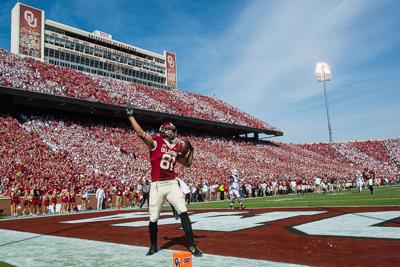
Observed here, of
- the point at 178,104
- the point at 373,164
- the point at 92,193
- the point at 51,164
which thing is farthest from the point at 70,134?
the point at 373,164

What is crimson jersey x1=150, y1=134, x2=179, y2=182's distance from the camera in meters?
6.19

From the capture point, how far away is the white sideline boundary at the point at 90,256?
5.02 metres

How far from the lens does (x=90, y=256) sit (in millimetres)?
5824

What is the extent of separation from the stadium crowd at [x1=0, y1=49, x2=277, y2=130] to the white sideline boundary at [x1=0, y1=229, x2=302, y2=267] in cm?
2755

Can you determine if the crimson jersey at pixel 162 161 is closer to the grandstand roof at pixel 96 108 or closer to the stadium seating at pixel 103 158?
the stadium seating at pixel 103 158

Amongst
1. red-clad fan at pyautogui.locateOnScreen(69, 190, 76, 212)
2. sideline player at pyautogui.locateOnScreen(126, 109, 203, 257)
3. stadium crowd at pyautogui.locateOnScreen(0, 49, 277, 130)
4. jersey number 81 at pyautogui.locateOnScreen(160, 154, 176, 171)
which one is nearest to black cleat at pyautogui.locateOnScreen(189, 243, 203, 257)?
sideline player at pyautogui.locateOnScreen(126, 109, 203, 257)

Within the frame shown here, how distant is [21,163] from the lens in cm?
2458

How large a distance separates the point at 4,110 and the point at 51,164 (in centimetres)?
920

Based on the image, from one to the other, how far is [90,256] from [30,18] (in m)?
54.8

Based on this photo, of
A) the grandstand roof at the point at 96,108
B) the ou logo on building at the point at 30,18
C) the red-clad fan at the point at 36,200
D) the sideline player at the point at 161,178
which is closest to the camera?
the sideline player at the point at 161,178

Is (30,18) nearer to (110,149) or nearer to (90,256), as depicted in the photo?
(110,149)

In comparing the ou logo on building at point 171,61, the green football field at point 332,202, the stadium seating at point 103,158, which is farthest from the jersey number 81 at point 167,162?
the ou logo on building at point 171,61

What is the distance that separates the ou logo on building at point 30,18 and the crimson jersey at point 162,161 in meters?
53.7

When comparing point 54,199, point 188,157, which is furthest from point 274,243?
point 54,199
